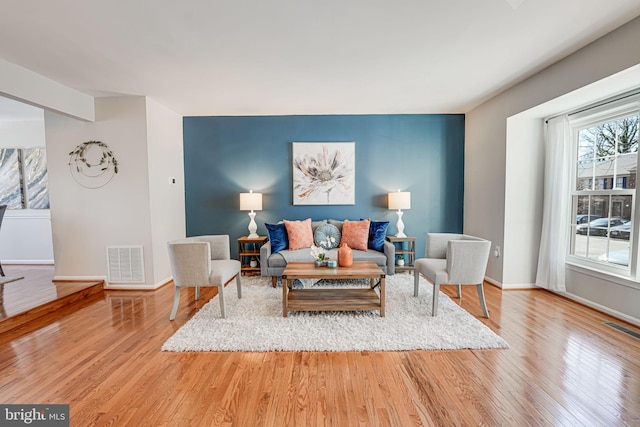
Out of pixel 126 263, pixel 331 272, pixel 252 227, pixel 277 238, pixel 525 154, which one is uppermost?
pixel 525 154

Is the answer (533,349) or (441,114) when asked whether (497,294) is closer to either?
(533,349)

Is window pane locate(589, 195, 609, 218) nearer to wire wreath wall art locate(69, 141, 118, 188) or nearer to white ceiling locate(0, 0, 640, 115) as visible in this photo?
white ceiling locate(0, 0, 640, 115)

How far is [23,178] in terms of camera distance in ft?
15.6

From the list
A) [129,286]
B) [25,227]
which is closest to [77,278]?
[129,286]

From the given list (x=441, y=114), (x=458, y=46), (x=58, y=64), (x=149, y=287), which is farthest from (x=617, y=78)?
(x=149, y=287)

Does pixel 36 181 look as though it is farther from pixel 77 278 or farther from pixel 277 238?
pixel 277 238

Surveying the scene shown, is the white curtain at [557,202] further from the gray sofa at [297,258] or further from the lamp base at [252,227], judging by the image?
the lamp base at [252,227]

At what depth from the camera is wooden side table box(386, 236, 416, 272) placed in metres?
4.03

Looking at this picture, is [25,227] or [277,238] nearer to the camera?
[277,238]

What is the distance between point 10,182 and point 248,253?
15.3ft

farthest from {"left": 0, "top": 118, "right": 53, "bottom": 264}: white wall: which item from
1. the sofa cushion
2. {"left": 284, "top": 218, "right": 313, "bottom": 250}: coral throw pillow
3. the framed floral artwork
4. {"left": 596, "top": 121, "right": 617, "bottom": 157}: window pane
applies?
{"left": 596, "top": 121, "right": 617, "bottom": 157}: window pane

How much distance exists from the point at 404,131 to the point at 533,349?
3371 millimetres

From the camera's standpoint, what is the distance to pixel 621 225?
9.00 feet


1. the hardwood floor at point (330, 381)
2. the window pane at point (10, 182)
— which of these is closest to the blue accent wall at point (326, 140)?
the hardwood floor at point (330, 381)
